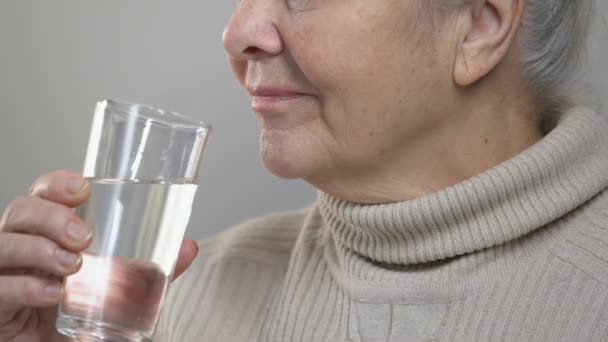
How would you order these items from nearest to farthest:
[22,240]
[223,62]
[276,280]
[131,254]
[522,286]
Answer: [131,254] → [22,240] → [522,286] → [276,280] → [223,62]

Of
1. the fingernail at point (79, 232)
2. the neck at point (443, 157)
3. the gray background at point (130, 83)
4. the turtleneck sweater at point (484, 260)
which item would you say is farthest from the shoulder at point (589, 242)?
the gray background at point (130, 83)

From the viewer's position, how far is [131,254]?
1.00 meters

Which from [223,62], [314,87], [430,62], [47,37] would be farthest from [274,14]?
[47,37]

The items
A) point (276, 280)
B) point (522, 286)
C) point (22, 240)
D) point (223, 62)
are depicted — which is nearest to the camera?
point (22, 240)

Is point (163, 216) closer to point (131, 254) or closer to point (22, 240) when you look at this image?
point (131, 254)

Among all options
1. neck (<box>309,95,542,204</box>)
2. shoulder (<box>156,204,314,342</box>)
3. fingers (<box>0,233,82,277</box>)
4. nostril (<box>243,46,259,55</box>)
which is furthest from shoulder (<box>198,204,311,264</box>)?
fingers (<box>0,233,82,277</box>)

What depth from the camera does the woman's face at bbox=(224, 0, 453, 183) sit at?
127 centimetres

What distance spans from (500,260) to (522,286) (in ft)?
0.18

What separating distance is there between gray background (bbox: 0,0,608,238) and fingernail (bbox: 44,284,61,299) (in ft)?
3.26

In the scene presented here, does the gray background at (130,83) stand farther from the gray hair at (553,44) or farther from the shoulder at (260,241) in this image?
the gray hair at (553,44)

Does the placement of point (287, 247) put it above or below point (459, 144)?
below

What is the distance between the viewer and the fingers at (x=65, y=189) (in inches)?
41.2

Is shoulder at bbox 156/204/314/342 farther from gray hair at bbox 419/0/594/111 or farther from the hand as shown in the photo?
gray hair at bbox 419/0/594/111

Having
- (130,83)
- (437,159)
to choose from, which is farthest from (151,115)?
(130,83)
